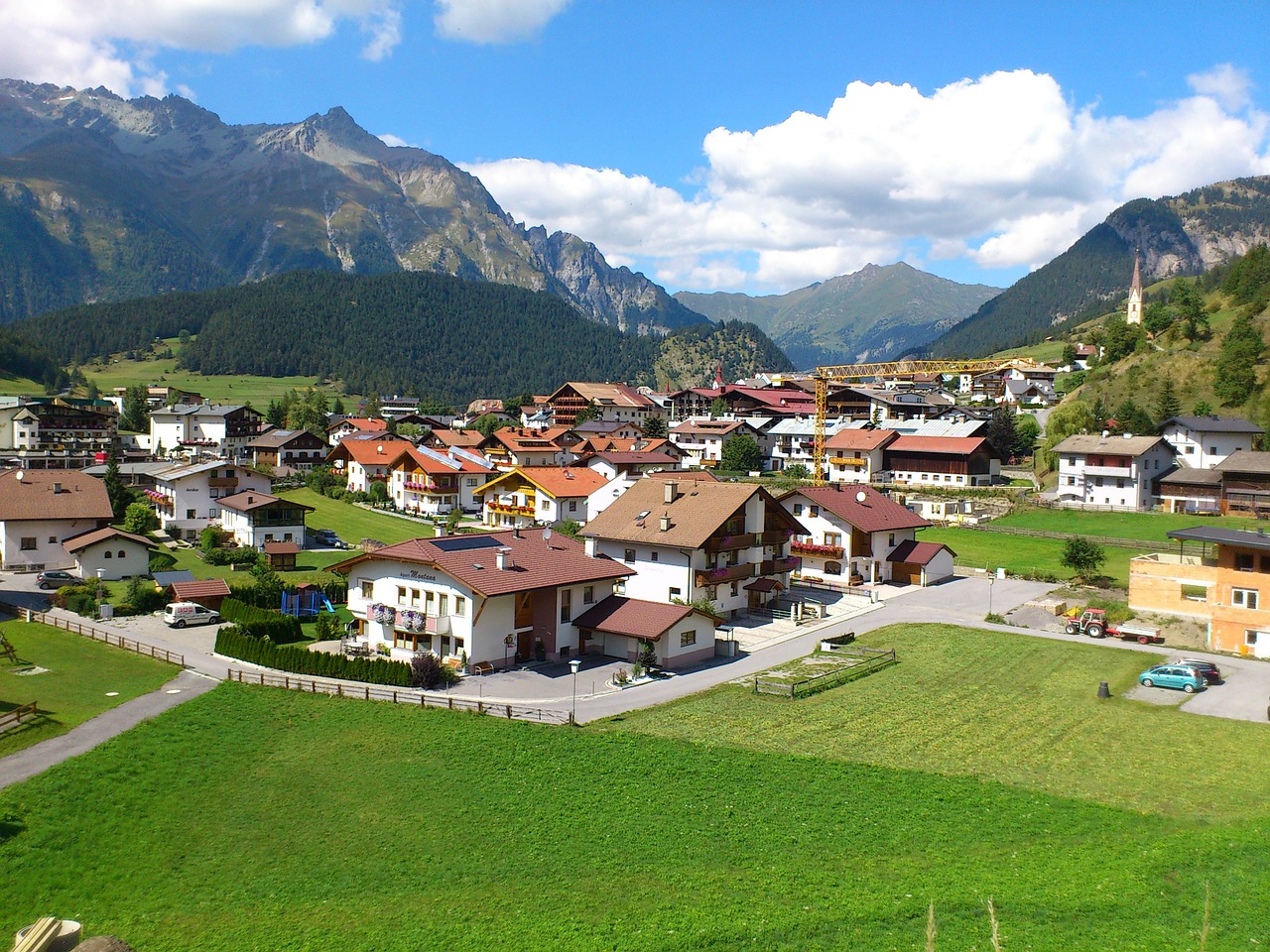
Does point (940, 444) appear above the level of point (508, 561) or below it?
above

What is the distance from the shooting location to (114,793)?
77.3 feet

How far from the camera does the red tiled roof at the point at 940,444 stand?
315 ft

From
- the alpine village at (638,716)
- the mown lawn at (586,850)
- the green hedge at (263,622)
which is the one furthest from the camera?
the green hedge at (263,622)

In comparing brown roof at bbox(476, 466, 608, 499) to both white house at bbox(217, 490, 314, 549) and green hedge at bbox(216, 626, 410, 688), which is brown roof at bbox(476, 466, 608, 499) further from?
green hedge at bbox(216, 626, 410, 688)

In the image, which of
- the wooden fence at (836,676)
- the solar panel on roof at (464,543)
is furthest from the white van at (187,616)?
the wooden fence at (836,676)

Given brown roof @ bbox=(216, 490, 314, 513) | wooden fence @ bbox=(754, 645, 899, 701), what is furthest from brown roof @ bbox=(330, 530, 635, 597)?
brown roof @ bbox=(216, 490, 314, 513)

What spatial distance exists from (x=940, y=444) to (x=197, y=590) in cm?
7627

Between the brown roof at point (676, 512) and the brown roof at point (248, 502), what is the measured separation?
2786 cm

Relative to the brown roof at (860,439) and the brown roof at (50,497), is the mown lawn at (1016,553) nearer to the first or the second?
the brown roof at (860,439)

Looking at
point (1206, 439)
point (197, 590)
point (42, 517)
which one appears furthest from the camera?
point (1206, 439)

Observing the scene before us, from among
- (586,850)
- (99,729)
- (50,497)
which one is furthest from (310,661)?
(50,497)

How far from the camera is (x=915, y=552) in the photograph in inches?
2336

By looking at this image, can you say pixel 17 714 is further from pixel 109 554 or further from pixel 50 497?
pixel 50 497

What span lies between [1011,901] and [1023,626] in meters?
31.2
